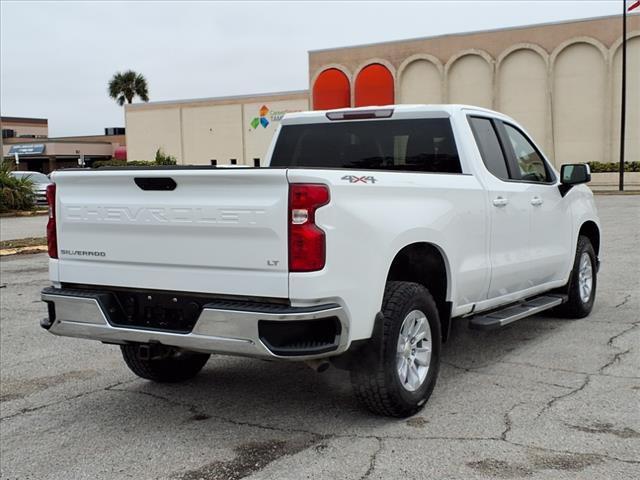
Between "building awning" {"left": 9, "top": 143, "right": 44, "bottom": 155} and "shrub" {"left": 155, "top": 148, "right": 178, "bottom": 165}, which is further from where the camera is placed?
"building awning" {"left": 9, "top": 143, "right": 44, "bottom": 155}

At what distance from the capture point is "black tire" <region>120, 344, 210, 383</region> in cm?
558

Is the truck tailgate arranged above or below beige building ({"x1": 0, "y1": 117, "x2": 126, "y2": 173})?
below

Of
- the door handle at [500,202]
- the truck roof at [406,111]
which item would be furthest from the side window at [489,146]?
the door handle at [500,202]

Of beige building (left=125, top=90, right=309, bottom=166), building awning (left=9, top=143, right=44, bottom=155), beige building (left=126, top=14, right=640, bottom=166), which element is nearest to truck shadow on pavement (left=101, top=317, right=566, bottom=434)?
beige building (left=126, top=14, right=640, bottom=166)

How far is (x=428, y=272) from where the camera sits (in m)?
5.34

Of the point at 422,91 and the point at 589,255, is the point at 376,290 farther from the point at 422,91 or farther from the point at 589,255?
the point at 422,91

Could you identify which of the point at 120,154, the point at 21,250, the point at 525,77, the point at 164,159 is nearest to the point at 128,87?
the point at 120,154

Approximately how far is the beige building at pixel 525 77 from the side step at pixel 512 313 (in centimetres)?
3542

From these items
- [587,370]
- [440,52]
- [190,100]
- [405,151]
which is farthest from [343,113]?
[190,100]

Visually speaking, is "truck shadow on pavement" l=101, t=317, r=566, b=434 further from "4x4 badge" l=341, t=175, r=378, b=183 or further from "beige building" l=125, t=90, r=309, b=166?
"beige building" l=125, t=90, r=309, b=166

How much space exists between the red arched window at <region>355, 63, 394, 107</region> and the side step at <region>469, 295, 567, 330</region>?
128 ft

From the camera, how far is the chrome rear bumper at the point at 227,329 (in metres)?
4.09

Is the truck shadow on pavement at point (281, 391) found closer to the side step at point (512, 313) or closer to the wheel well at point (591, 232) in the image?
the side step at point (512, 313)

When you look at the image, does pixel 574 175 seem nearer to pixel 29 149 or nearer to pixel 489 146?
pixel 489 146
